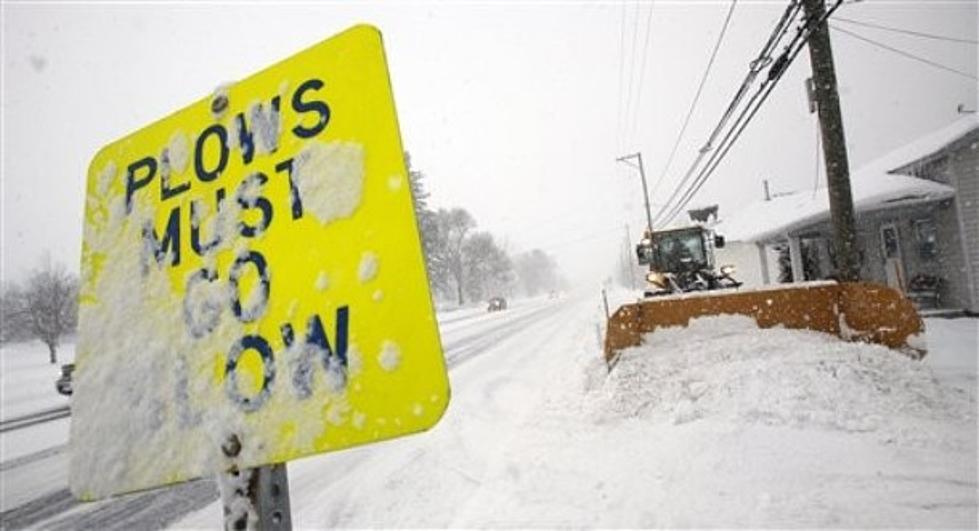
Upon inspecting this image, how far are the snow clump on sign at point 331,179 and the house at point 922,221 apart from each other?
1413cm

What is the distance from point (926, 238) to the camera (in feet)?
54.3

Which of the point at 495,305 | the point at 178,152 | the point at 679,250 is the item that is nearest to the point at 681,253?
the point at 679,250

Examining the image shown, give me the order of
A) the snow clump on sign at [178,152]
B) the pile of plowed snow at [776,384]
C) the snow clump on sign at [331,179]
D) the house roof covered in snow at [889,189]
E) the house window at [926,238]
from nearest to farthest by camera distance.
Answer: the snow clump on sign at [331,179]
the snow clump on sign at [178,152]
the pile of plowed snow at [776,384]
the house roof covered in snow at [889,189]
the house window at [926,238]

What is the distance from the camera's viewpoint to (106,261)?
58.2 inches

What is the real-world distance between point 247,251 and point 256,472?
1.64 ft

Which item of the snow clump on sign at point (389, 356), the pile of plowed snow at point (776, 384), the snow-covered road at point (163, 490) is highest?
the snow clump on sign at point (389, 356)

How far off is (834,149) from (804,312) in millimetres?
3092

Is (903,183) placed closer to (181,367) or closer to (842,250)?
(842,250)

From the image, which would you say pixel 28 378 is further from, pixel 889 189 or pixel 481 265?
pixel 481 265

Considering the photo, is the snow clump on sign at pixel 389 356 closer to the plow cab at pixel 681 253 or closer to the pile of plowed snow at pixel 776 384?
the pile of plowed snow at pixel 776 384

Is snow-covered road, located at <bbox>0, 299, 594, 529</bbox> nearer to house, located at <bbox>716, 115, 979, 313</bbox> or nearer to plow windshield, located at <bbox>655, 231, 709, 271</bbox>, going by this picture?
plow windshield, located at <bbox>655, 231, 709, 271</bbox>

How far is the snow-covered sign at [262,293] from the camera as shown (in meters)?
1.08

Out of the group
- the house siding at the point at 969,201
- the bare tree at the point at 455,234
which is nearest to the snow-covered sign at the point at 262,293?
the house siding at the point at 969,201

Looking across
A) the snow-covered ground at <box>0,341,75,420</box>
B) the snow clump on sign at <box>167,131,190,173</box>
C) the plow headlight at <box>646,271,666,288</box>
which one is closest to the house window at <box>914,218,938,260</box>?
the plow headlight at <box>646,271,666,288</box>
